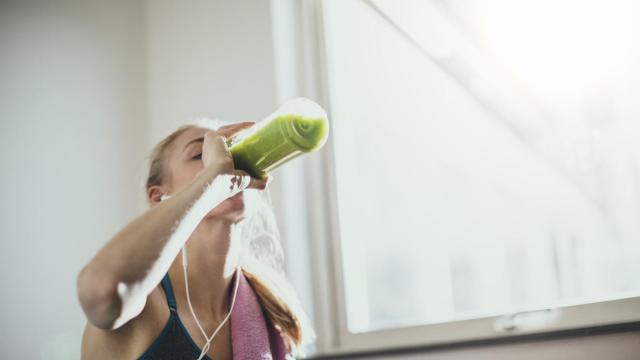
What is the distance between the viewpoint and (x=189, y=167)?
123 centimetres

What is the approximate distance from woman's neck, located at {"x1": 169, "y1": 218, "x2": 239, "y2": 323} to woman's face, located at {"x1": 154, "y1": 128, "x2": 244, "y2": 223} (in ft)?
0.11

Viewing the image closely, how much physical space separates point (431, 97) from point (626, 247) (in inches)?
22.7

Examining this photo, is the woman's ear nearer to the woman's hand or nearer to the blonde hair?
the blonde hair

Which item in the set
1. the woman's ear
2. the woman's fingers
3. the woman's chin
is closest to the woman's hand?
the woman's fingers

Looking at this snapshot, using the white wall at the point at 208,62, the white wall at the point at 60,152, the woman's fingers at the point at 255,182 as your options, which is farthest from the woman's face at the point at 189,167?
the white wall at the point at 60,152

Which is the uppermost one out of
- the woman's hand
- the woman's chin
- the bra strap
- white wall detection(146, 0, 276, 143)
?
white wall detection(146, 0, 276, 143)

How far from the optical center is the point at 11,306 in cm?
157

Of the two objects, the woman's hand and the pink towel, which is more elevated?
the woman's hand

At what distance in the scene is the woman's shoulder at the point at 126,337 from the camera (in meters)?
1.01

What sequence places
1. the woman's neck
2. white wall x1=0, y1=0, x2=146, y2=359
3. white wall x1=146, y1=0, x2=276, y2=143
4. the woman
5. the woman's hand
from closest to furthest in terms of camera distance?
the woman, the woman's hand, the woman's neck, white wall x1=0, y1=0, x2=146, y2=359, white wall x1=146, y1=0, x2=276, y2=143

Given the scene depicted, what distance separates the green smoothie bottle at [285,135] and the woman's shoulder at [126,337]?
0.29m

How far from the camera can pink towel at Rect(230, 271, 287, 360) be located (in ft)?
3.90

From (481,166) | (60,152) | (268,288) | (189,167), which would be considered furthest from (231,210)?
(60,152)

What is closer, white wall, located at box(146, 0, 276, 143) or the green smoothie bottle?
the green smoothie bottle
